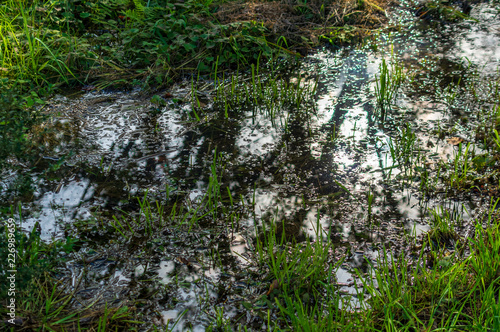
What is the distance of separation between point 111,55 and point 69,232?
2445mm

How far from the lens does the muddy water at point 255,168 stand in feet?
7.65

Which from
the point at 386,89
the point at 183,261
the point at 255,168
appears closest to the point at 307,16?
the point at 386,89

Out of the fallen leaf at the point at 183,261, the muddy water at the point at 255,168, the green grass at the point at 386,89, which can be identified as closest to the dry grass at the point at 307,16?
the muddy water at the point at 255,168

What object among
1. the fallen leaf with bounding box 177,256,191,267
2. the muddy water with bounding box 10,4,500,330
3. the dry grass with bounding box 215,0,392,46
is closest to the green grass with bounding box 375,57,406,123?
the muddy water with bounding box 10,4,500,330

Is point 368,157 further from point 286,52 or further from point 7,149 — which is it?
point 7,149

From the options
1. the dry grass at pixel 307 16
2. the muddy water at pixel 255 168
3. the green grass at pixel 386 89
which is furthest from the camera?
the dry grass at pixel 307 16

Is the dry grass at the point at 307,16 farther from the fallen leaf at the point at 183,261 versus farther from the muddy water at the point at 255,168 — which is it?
→ the fallen leaf at the point at 183,261

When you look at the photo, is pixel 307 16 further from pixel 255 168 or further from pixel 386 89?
pixel 255 168

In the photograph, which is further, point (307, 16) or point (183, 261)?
point (307, 16)

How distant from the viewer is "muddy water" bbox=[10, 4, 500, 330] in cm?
233

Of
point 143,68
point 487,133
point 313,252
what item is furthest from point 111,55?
point 487,133

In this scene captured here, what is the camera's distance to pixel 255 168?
3.10m

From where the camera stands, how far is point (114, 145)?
340 cm

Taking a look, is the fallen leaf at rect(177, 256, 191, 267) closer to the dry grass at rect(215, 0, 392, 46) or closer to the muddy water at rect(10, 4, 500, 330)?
the muddy water at rect(10, 4, 500, 330)
